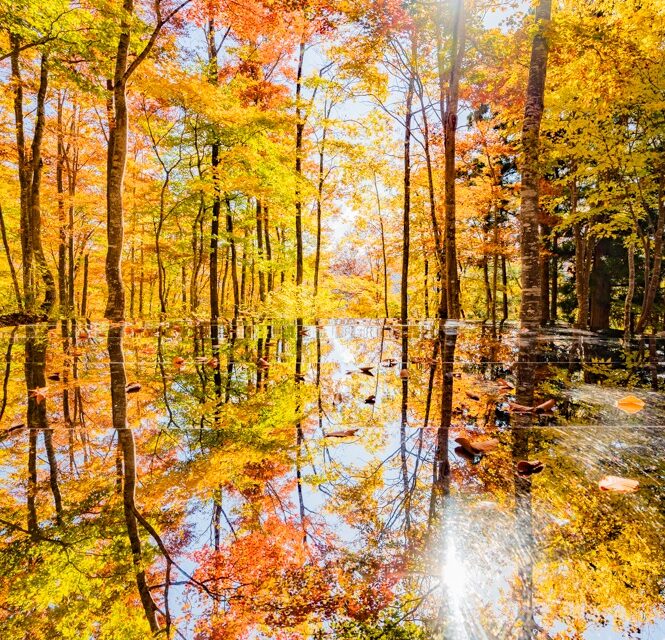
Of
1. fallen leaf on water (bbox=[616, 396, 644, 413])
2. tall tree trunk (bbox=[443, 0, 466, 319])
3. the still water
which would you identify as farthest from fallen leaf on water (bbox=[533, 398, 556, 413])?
tall tree trunk (bbox=[443, 0, 466, 319])

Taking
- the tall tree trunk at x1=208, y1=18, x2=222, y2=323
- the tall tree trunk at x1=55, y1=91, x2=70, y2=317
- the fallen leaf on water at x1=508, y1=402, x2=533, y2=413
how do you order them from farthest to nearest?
the tall tree trunk at x1=55, y1=91, x2=70, y2=317 → the tall tree trunk at x1=208, y1=18, x2=222, y2=323 → the fallen leaf on water at x1=508, y1=402, x2=533, y2=413

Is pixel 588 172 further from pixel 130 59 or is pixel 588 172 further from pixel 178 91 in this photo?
pixel 130 59

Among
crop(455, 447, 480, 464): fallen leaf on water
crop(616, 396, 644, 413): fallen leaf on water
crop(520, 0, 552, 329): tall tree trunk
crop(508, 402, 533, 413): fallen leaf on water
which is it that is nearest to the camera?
crop(455, 447, 480, 464): fallen leaf on water

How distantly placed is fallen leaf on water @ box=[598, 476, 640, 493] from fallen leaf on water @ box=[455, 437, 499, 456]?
1.39ft

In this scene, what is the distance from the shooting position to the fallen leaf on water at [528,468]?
1.50 meters

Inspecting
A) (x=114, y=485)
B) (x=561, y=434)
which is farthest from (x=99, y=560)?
(x=561, y=434)

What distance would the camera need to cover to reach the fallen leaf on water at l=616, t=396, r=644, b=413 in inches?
97.7

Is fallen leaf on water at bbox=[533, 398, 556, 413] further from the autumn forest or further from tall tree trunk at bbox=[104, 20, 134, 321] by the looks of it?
tall tree trunk at bbox=[104, 20, 134, 321]

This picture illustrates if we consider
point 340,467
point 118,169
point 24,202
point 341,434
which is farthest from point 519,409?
point 24,202

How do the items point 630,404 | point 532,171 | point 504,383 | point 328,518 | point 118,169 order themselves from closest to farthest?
point 328,518 → point 630,404 → point 504,383 → point 532,171 → point 118,169

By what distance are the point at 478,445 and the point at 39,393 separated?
294cm

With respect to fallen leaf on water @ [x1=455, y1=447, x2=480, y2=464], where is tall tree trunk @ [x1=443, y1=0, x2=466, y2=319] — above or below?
above

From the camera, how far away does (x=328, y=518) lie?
1.20 metres

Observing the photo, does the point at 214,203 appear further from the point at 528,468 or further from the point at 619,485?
the point at 619,485
